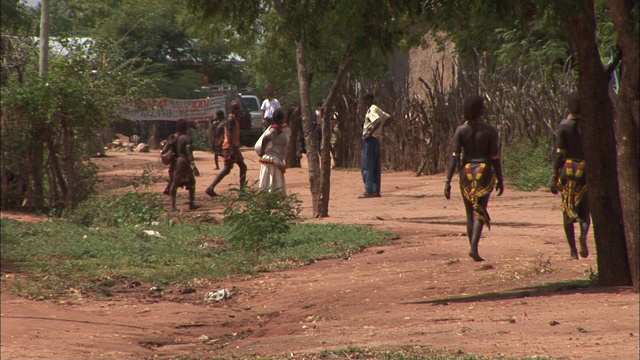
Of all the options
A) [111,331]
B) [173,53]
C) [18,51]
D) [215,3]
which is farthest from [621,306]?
[173,53]

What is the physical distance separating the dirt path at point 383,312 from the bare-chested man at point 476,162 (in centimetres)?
49

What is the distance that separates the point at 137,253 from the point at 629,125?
5909 mm

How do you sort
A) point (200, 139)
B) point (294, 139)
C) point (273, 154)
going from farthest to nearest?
1. point (200, 139)
2. point (294, 139)
3. point (273, 154)

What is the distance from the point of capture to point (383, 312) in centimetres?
798

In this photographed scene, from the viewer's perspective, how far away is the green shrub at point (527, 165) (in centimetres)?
1792

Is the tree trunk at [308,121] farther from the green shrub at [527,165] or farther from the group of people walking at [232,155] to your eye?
the green shrub at [527,165]

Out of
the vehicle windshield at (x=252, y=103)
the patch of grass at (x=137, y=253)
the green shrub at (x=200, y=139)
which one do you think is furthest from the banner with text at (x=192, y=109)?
the patch of grass at (x=137, y=253)

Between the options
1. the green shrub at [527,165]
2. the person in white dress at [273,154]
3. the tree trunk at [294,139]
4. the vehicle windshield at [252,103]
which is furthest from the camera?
the vehicle windshield at [252,103]

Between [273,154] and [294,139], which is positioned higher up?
[294,139]

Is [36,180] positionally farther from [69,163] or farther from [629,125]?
[629,125]

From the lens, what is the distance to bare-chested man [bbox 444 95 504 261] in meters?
9.44

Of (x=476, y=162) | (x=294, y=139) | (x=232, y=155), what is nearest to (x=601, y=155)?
(x=476, y=162)

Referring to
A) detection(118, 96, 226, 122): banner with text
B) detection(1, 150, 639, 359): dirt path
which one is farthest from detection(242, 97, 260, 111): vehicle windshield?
detection(1, 150, 639, 359): dirt path

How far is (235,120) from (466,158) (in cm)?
828
